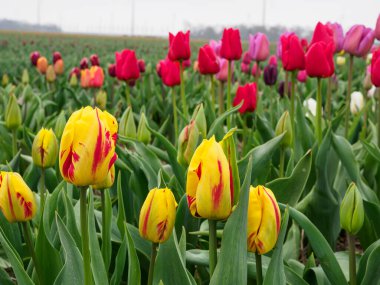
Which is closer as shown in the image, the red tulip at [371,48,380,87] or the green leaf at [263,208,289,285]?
the green leaf at [263,208,289,285]

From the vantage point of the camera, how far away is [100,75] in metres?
3.96

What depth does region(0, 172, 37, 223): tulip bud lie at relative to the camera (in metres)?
1.21

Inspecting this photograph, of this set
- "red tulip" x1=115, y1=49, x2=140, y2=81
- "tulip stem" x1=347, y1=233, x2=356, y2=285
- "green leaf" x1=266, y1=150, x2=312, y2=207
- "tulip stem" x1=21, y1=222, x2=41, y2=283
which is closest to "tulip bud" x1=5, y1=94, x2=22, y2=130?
"red tulip" x1=115, y1=49, x2=140, y2=81

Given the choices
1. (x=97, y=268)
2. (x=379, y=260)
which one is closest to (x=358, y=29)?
(x=379, y=260)

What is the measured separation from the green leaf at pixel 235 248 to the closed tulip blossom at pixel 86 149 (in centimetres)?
24

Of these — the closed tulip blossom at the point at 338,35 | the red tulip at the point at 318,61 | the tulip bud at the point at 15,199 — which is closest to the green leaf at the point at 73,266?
the tulip bud at the point at 15,199

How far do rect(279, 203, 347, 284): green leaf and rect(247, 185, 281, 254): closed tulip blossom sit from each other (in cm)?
36

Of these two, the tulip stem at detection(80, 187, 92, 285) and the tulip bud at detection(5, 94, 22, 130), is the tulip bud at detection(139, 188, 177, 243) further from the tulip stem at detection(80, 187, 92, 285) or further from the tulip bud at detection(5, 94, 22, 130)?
the tulip bud at detection(5, 94, 22, 130)

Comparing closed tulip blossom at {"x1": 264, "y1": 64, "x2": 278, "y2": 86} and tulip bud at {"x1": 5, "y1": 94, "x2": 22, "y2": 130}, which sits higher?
closed tulip blossom at {"x1": 264, "y1": 64, "x2": 278, "y2": 86}

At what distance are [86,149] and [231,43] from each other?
5.40ft

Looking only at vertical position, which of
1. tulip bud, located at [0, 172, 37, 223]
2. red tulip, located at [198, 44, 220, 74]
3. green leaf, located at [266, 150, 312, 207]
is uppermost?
red tulip, located at [198, 44, 220, 74]

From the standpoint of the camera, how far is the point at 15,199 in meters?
1.21

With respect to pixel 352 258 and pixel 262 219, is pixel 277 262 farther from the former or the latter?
pixel 352 258

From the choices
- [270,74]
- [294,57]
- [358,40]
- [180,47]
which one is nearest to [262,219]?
[294,57]
